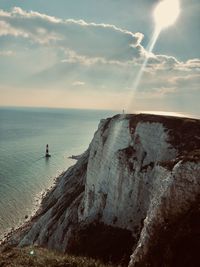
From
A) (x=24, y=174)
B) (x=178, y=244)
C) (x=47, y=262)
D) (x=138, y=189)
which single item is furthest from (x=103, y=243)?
(x=24, y=174)

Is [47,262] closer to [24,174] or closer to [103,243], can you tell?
[103,243]

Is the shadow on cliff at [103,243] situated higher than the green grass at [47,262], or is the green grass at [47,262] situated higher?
the green grass at [47,262]

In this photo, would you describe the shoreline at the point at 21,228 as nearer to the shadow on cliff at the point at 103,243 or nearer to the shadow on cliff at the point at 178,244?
the shadow on cliff at the point at 103,243

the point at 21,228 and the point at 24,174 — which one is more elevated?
the point at 24,174

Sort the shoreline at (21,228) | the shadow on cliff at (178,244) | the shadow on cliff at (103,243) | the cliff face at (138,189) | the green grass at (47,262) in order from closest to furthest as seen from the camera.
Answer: the shadow on cliff at (178,244) → the green grass at (47,262) → the cliff face at (138,189) → the shadow on cliff at (103,243) → the shoreline at (21,228)

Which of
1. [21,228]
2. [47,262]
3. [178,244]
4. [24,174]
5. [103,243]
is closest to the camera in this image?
[178,244]

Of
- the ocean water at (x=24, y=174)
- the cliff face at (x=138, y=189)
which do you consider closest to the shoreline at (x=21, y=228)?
the ocean water at (x=24, y=174)

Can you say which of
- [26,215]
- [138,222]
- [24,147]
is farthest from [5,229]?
[24,147]

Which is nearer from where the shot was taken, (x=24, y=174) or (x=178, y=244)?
(x=178, y=244)

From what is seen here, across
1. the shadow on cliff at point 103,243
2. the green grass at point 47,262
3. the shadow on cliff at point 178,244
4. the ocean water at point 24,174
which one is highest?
the shadow on cliff at point 178,244
